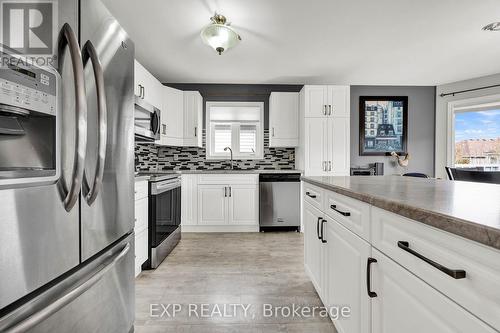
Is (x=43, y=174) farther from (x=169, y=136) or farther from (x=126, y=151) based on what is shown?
(x=169, y=136)

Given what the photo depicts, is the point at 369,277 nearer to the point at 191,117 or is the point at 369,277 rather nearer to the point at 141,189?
the point at 141,189

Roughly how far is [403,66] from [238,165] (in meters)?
3.04

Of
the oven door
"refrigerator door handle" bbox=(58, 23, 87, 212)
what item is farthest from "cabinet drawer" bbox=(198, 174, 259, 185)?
"refrigerator door handle" bbox=(58, 23, 87, 212)

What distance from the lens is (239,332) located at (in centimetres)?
150

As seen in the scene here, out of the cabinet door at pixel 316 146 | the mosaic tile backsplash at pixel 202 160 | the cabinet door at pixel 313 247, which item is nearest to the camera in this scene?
the cabinet door at pixel 313 247

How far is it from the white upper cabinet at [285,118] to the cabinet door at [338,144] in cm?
57

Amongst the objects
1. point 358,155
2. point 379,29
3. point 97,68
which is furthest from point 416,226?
point 358,155

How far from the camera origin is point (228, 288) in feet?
6.63

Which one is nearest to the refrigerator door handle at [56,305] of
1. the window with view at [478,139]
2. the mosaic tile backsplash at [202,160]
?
the mosaic tile backsplash at [202,160]

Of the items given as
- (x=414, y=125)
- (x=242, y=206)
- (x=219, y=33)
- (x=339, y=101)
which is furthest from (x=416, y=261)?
(x=414, y=125)

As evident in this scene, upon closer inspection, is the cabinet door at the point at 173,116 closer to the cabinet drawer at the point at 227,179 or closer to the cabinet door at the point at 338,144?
the cabinet drawer at the point at 227,179

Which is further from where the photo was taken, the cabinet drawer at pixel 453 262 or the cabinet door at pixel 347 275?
the cabinet door at pixel 347 275

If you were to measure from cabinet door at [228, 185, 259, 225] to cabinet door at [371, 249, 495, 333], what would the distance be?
2.85m

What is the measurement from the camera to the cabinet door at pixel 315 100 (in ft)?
12.5
